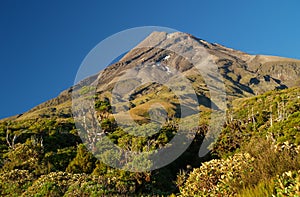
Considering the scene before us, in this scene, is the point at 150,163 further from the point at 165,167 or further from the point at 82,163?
the point at 82,163

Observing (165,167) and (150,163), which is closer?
(150,163)

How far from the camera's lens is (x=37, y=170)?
2672 centimetres

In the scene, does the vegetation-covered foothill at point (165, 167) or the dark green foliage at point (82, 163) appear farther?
the dark green foliage at point (82, 163)

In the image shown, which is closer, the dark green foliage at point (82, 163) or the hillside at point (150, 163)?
the hillside at point (150, 163)

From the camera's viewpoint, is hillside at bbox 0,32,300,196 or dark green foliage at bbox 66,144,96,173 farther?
dark green foliage at bbox 66,144,96,173

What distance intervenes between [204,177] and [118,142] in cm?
2335

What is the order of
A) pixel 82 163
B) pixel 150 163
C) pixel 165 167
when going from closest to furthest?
pixel 150 163 < pixel 82 163 < pixel 165 167

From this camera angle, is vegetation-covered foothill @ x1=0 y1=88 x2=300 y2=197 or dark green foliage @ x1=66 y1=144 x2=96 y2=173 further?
dark green foliage @ x1=66 y1=144 x2=96 y2=173

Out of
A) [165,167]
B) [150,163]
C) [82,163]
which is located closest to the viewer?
[150,163]

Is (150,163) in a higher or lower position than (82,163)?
lower

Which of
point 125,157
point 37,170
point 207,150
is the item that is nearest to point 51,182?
point 37,170

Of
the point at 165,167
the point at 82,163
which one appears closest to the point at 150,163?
the point at 165,167

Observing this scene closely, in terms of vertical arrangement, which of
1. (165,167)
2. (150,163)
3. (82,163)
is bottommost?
(165,167)

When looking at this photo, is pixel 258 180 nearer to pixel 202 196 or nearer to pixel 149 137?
pixel 202 196
